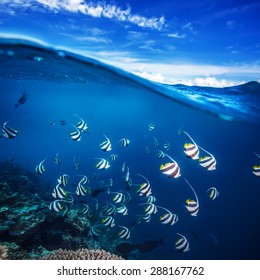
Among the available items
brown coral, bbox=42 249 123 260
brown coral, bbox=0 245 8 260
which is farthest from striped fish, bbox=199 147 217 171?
brown coral, bbox=0 245 8 260

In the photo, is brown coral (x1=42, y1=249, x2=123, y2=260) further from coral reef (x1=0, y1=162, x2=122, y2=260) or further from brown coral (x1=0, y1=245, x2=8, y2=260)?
brown coral (x1=0, y1=245, x2=8, y2=260)

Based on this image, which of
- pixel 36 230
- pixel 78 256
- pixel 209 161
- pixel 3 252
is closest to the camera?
pixel 209 161

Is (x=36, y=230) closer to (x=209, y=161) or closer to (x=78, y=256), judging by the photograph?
(x=78, y=256)

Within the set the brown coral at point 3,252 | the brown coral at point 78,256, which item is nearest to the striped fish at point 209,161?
the brown coral at point 78,256

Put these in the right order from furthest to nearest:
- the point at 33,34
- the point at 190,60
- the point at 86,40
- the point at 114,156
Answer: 1. the point at 190,60
2. the point at 86,40
3. the point at 33,34
4. the point at 114,156

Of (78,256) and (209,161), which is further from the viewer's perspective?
(78,256)

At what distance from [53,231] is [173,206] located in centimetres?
1864

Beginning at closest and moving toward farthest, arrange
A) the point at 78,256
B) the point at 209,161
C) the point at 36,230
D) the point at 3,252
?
the point at 209,161
the point at 3,252
the point at 78,256
the point at 36,230

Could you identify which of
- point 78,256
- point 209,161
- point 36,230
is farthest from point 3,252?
point 209,161

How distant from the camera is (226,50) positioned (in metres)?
10.5

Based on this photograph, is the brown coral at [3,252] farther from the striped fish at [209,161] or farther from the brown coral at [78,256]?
the striped fish at [209,161]

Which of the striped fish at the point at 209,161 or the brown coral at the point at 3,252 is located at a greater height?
the striped fish at the point at 209,161
